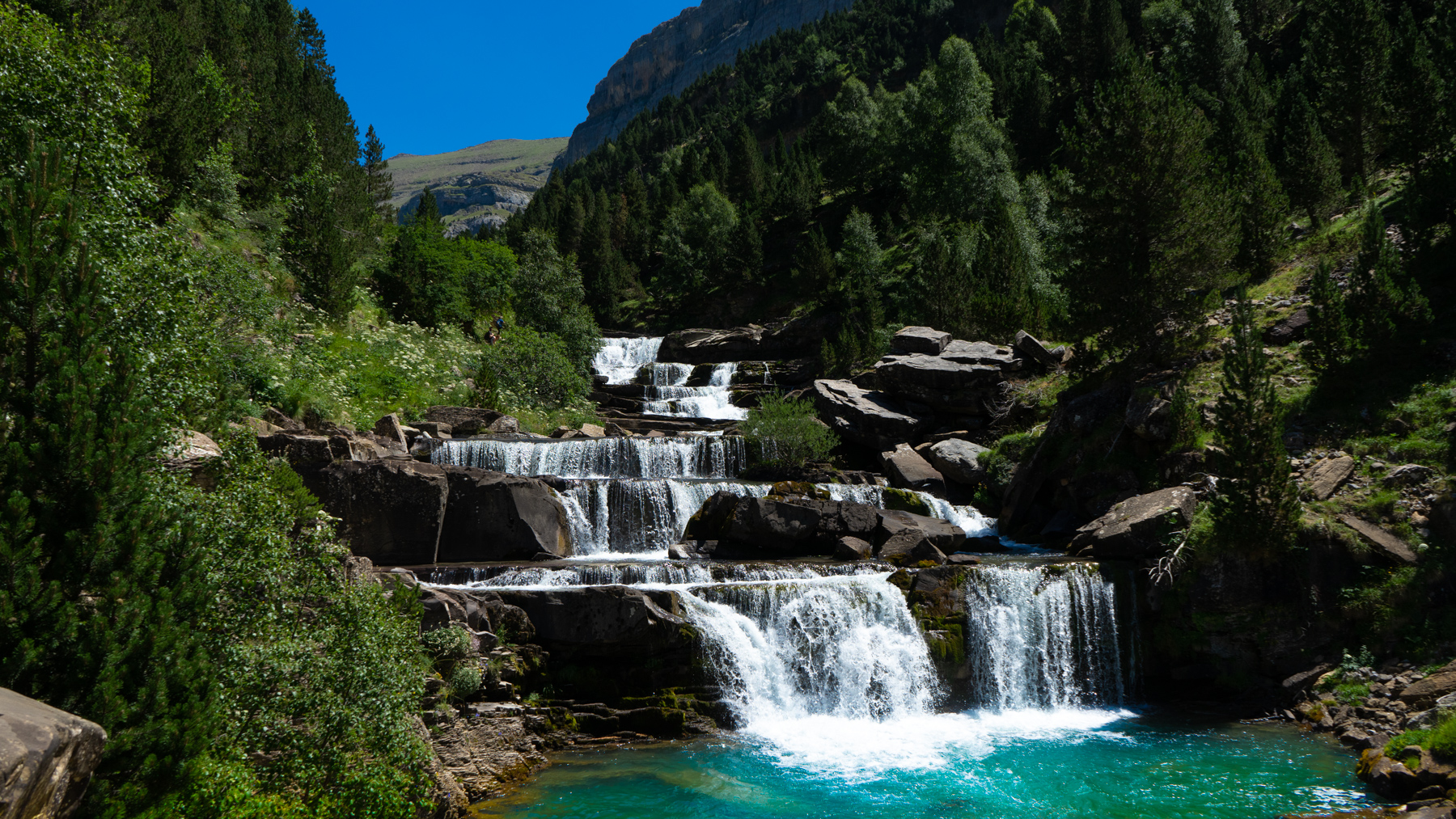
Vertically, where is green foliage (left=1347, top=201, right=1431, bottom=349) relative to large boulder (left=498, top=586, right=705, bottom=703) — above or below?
above

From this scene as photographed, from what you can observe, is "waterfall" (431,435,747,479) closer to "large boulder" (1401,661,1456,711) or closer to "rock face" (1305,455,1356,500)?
"rock face" (1305,455,1356,500)

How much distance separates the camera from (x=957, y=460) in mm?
28828

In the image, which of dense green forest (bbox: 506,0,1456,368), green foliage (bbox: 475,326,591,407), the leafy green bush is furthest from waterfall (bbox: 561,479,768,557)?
dense green forest (bbox: 506,0,1456,368)

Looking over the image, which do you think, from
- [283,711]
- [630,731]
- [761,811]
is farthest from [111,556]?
[630,731]

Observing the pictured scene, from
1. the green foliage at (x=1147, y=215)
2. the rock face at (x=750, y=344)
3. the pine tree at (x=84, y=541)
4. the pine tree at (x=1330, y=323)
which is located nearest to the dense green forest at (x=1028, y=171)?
the green foliage at (x=1147, y=215)

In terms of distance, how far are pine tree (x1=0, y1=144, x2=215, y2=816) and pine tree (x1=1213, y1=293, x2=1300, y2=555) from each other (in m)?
18.7

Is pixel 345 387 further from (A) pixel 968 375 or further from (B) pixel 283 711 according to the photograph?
(A) pixel 968 375

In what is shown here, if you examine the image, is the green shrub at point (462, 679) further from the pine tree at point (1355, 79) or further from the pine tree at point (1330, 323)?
the pine tree at point (1355, 79)

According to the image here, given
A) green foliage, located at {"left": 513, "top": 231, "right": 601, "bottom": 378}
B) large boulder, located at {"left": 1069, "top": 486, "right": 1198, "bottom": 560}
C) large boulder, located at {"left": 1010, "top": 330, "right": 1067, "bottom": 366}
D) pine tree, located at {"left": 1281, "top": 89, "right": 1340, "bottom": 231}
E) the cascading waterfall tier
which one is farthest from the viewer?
green foliage, located at {"left": 513, "top": 231, "right": 601, "bottom": 378}

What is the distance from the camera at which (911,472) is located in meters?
28.6

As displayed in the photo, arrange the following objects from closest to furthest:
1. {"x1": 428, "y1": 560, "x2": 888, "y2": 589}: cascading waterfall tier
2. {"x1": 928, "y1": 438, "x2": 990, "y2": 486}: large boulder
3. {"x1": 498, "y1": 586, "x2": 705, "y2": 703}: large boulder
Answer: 1. {"x1": 498, "y1": 586, "x2": 705, "y2": 703}: large boulder
2. {"x1": 428, "y1": 560, "x2": 888, "y2": 589}: cascading waterfall tier
3. {"x1": 928, "y1": 438, "x2": 990, "y2": 486}: large boulder

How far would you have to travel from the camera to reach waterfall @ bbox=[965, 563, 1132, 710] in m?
17.6

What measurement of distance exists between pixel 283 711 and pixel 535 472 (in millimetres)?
17136

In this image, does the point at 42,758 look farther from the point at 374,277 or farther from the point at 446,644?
the point at 374,277
